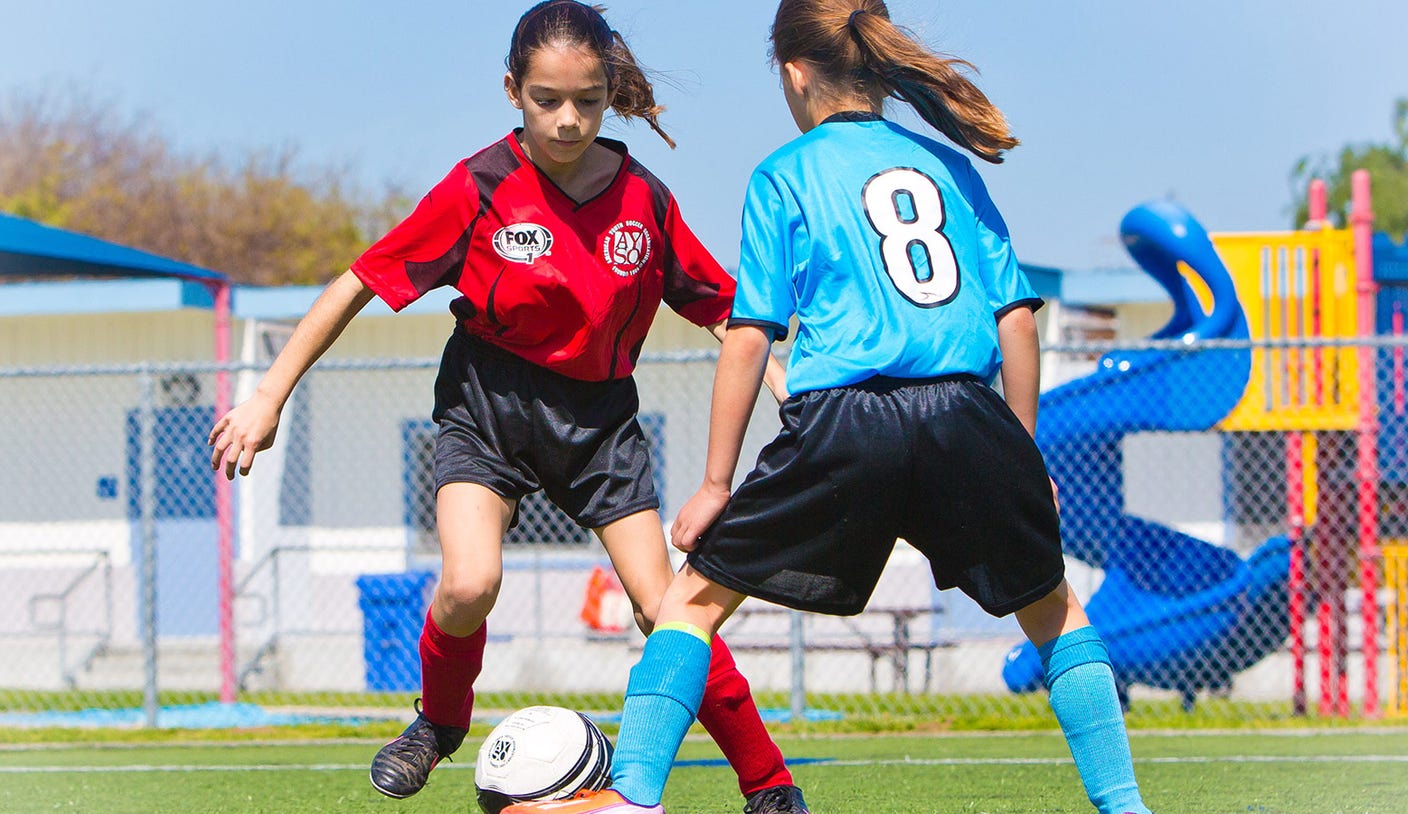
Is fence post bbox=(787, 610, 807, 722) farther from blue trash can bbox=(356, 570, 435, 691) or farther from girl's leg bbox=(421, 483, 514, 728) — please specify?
girl's leg bbox=(421, 483, 514, 728)

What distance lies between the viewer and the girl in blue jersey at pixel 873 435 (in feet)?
9.62

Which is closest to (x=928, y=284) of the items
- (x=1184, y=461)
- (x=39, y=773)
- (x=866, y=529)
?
(x=866, y=529)

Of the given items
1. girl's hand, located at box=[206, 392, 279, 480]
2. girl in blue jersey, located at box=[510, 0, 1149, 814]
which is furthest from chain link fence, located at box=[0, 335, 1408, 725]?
girl in blue jersey, located at box=[510, 0, 1149, 814]

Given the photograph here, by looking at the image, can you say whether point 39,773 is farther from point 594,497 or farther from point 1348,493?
point 1348,493

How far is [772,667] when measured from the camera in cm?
1272

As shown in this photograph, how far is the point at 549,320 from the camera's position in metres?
3.62

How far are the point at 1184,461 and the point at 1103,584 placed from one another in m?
5.42

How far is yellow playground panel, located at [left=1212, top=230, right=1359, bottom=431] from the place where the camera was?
30.0 ft

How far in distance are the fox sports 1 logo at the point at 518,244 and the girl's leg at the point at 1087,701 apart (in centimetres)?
133

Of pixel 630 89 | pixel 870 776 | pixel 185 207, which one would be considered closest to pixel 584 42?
pixel 630 89

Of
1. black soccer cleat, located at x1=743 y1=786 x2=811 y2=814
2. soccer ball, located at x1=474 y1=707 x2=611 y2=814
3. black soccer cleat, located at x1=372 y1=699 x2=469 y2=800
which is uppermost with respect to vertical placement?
soccer ball, located at x1=474 y1=707 x2=611 y2=814

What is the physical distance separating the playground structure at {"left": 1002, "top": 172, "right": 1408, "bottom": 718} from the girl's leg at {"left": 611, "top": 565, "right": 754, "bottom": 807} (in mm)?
6386

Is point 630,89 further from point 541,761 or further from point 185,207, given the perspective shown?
point 185,207

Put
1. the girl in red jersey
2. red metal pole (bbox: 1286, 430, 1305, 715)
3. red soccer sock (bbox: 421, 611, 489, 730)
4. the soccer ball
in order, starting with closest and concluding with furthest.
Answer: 1. the soccer ball
2. the girl in red jersey
3. red soccer sock (bbox: 421, 611, 489, 730)
4. red metal pole (bbox: 1286, 430, 1305, 715)
